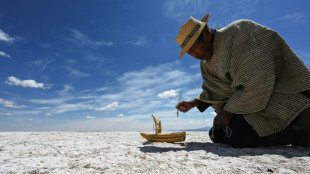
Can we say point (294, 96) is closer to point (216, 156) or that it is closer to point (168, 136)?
point (216, 156)

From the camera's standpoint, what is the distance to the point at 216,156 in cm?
190

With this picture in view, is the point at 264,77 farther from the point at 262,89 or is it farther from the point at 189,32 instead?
the point at 189,32

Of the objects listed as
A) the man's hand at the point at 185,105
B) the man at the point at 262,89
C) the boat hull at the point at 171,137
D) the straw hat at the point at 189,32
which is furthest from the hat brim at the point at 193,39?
the boat hull at the point at 171,137

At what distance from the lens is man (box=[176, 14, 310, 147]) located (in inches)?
87.8

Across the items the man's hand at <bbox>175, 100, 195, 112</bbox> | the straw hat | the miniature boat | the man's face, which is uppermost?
the straw hat

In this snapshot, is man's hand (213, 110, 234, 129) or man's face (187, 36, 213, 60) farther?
man's face (187, 36, 213, 60)

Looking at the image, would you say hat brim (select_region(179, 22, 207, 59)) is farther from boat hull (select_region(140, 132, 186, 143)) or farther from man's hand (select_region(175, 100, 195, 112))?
boat hull (select_region(140, 132, 186, 143))

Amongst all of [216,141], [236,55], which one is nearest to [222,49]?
[236,55]

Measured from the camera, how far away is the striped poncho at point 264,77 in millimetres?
2227

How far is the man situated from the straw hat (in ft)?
1.31

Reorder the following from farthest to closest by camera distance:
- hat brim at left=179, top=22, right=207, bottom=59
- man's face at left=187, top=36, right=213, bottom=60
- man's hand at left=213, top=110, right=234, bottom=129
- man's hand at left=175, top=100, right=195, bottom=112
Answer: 1. man's hand at left=175, top=100, right=195, bottom=112
2. man's face at left=187, top=36, right=213, bottom=60
3. hat brim at left=179, top=22, right=207, bottom=59
4. man's hand at left=213, top=110, right=234, bottom=129

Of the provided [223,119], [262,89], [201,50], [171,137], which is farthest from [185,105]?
[262,89]

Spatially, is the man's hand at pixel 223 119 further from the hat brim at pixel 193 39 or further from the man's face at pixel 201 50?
the hat brim at pixel 193 39

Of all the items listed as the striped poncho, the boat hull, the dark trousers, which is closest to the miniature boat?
the boat hull
